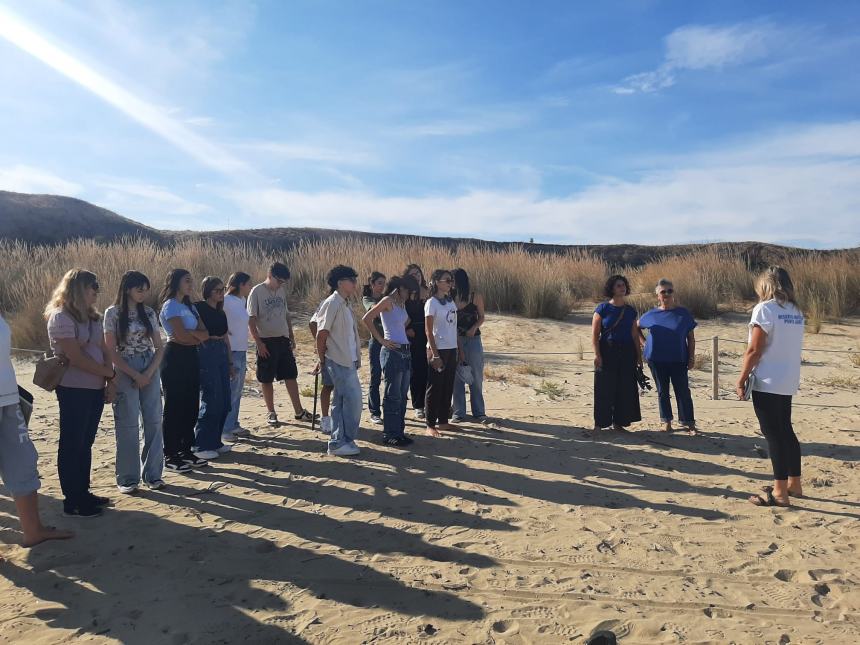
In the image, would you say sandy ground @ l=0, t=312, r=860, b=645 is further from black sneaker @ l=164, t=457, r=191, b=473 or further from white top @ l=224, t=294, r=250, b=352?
white top @ l=224, t=294, r=250, b=352

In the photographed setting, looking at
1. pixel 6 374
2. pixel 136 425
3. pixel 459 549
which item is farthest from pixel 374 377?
pixel 6 374

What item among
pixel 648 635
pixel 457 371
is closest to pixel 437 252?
pixel 457 371

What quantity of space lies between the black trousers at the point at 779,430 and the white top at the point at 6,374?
14.8 ft

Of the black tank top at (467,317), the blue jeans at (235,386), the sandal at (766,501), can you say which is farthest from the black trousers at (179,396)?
the sandal at (766,501)

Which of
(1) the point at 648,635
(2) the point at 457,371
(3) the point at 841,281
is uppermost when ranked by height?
(3) the point at 841,281

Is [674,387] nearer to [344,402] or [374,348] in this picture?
[374,348]

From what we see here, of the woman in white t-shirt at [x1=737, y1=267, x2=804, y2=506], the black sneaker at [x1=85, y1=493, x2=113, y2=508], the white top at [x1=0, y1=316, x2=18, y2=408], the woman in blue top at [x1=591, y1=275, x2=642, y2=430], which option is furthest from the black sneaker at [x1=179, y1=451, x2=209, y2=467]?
the woman in white t-shirt at [x1=737, y1=267, x2=804, y2=506]

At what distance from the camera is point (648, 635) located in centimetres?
282

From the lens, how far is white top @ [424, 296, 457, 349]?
5.84 m

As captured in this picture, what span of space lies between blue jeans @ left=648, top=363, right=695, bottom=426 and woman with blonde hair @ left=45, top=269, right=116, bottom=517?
4797mm

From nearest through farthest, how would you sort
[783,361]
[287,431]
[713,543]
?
[713,543]
[783,361]
[287,431]

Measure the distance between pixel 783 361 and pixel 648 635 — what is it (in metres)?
2.14

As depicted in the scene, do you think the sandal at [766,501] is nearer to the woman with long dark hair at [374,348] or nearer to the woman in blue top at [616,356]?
the woman in blue top at [616,356]

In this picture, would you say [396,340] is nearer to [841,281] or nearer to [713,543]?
[713,543]
